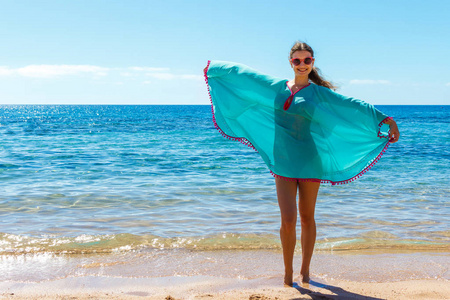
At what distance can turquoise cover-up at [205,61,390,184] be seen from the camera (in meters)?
3.76

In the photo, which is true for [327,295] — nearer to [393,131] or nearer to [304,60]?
[393,131]

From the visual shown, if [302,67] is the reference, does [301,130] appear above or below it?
below

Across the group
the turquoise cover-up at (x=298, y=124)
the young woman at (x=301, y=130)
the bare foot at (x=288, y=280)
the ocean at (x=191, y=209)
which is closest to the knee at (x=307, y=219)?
the young woman at (x=301, y=130)

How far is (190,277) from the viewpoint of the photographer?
4324mm

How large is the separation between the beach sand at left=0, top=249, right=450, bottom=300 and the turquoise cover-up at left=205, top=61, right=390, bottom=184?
3.28 ft

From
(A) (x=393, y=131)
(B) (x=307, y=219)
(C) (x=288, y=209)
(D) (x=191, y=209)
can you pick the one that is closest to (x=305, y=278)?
(B) (x=307, y=219)

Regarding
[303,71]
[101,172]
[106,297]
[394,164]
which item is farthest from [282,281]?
[394,164]

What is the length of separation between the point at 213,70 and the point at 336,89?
1205 mm

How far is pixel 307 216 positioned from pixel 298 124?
834mm

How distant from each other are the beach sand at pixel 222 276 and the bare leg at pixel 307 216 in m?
0.20

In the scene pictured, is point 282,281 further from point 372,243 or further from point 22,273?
point 22,273

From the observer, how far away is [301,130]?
3756 millimetres

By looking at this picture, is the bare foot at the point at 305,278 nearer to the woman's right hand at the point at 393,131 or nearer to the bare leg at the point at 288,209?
the bare leg at the point at 288,209

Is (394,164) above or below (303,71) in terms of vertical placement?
below
